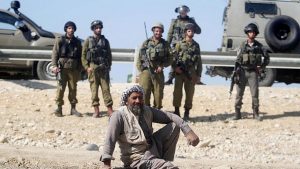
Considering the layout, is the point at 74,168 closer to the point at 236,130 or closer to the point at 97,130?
the point at 97,130

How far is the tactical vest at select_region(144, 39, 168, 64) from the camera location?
11523 mm

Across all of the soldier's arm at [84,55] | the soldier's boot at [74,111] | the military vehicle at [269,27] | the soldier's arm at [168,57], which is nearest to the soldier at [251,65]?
the soldier's arm at [168,57]

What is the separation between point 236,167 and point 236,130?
12.6ft

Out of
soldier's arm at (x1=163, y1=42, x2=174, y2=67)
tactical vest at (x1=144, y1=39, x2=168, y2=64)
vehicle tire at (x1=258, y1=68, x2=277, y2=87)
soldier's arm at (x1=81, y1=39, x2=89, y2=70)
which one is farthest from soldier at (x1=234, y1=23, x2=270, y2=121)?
vehicle tire at (x1=258, y1=68, x2=277, y2=87)

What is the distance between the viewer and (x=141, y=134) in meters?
6.55

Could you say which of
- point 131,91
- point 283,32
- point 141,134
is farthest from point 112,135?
point 283,32

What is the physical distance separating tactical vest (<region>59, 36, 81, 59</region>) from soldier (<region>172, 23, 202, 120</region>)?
1665 millimetres

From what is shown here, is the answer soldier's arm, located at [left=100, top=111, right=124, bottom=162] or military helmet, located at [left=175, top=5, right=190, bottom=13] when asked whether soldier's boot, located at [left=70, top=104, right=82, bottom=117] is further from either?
soldier's arm, located at [left=100, top=111, right=124, bottom=162]

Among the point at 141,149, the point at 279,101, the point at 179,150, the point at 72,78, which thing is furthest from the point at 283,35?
the point at 141,149

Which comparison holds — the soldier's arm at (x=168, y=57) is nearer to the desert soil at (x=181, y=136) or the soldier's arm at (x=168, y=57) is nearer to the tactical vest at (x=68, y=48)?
the desert soil at (x=181, y=136)

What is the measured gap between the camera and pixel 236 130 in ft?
37.8

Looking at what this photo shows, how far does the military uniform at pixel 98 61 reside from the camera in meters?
11.9

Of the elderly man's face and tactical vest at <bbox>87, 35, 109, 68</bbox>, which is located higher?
tactical vest at <bbox>87, 35, 109, 68</bbox>

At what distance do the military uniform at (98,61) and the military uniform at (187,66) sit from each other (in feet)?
3.71
